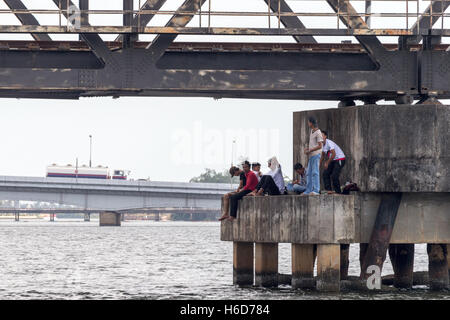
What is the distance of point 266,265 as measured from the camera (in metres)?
30.1

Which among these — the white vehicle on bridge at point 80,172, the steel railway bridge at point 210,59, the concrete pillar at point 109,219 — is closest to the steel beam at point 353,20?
the steel railway bridge at point 210,59

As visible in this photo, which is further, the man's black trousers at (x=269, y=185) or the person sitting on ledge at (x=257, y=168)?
the person sitting on ledge at (x=257, y=168)

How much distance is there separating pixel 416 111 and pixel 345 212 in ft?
10.2

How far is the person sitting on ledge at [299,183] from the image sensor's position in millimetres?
28266

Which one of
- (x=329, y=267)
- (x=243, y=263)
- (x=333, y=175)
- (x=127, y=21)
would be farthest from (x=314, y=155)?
(x=127, y=21)

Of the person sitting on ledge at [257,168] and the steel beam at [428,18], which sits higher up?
the steel beam at [428,18]

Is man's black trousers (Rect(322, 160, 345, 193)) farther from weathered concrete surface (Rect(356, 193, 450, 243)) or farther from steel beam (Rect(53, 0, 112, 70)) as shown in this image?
steel beam (Rect(53, 0, 112, 70))

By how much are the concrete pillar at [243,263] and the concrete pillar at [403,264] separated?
396cm

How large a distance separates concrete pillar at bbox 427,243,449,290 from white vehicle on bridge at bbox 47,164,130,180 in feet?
334

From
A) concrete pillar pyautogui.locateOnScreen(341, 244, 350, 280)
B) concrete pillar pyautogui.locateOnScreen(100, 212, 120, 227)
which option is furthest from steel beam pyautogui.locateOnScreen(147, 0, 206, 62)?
concrete pillar pyautogui.locateOnScreen(100, 212, 120, 227)

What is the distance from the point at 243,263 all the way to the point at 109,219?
401 feet

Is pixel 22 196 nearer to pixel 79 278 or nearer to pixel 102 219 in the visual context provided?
pixel 102 219

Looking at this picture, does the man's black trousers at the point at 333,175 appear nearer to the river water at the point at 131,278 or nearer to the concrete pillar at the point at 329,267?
the concrete pillar at the point at 329,267

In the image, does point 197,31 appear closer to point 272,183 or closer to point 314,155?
point 314,155
